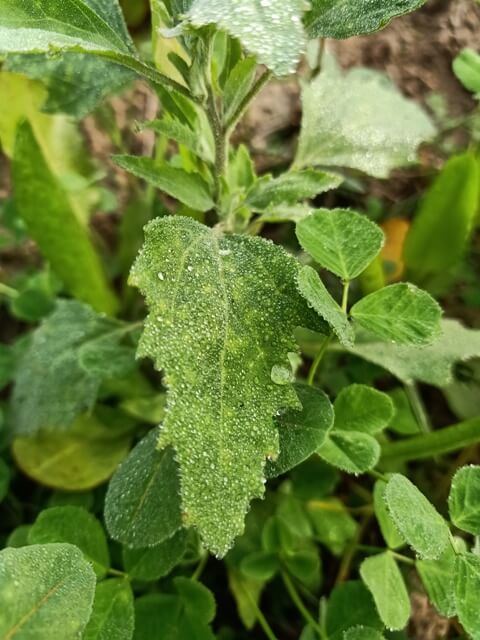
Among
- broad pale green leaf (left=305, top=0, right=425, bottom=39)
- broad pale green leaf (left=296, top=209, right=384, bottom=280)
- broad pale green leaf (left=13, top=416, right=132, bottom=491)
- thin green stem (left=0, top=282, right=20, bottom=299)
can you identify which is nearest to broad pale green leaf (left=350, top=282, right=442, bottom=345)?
broad pale green leaf (left=296, top=209, right=384, bottom=280)

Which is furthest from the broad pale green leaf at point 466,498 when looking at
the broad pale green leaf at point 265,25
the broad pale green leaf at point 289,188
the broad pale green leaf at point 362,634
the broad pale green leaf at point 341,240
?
the broad pale green leaf at point 265,25

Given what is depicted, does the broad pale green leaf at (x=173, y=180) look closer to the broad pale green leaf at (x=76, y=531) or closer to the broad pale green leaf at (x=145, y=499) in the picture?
the broad pale green leaf at (x=145, y=499)

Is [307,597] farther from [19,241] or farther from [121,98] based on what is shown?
[121,98]

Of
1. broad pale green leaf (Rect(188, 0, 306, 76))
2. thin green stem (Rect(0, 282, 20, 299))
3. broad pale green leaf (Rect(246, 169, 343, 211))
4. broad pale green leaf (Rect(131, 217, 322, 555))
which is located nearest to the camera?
broad pale green leaf (Rect(188, 0, 306, 76))

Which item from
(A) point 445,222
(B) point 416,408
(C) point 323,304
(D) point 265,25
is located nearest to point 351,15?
(D) point 265,25

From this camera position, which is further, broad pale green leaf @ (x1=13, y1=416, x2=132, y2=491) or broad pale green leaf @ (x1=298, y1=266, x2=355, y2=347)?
broad pale green leaf @ (x1=13, y1=416, x2=132, y2=491)

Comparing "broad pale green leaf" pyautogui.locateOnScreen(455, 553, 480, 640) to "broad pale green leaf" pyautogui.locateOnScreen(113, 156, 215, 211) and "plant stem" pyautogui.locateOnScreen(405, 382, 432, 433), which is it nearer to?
"plant stem" pyautogui.locateOnScreen(405, 382, 432, 433)

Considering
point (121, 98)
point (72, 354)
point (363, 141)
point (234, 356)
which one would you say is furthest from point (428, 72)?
point (234, 356)
